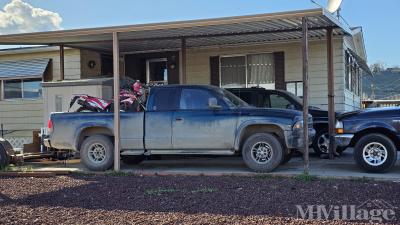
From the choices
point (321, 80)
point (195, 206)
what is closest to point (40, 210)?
point (195, 206)

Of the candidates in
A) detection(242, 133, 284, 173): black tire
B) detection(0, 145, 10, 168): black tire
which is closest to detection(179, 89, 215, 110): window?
detection(242, 133, 284, 173): black tire

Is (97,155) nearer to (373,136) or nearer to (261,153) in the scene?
(261,153)

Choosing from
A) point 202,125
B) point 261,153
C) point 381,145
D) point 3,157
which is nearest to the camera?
point 381,145

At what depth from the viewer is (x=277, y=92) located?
13438 mm

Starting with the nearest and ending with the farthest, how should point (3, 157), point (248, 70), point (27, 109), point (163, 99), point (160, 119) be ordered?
1. point (160, 119)
2. point (163, 99)
3. point (3, 157)
4. point (248, 70)
5. point (27, 109)

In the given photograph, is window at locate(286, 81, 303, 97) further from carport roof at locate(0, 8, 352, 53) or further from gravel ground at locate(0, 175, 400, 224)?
gravel ground at locate(0, 175, 400, 224)

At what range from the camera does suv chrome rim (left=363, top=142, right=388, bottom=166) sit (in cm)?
948

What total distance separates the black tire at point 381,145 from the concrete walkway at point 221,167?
14 cm

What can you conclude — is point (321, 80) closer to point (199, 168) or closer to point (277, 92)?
point (277, 92)

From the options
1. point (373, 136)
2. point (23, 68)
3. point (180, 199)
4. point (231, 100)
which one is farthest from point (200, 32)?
point (23, 68)

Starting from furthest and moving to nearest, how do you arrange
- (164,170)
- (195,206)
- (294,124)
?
(164,170), (294,124), (195,206)

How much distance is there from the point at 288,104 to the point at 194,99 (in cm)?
355

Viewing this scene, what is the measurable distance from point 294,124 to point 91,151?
4414mm

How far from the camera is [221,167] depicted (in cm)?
1120
